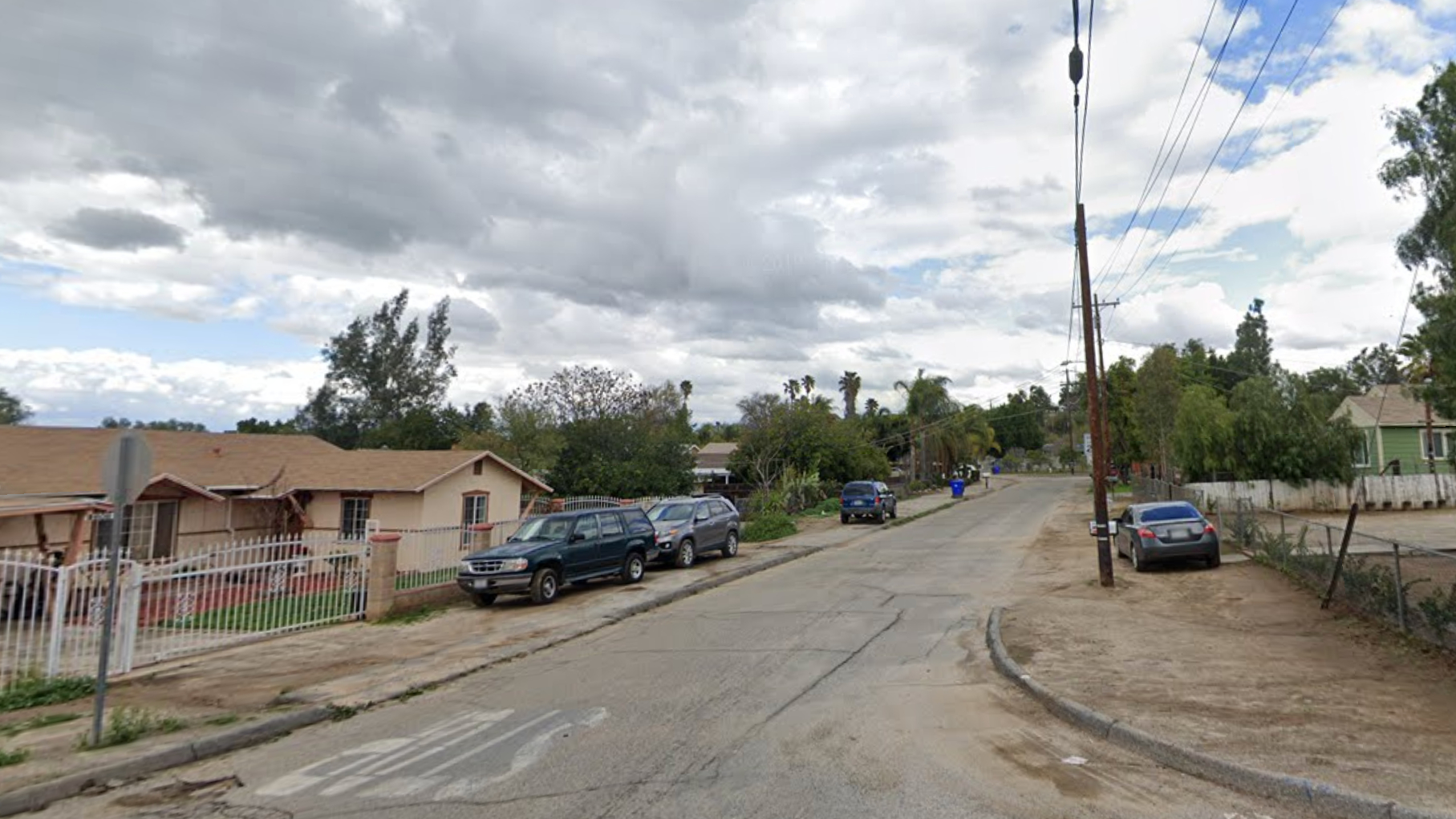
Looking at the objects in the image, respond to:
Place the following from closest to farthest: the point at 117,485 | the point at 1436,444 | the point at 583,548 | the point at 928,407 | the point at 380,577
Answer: the point at 117,485 < the point at 380,577 < the point at 583,548 < the point at 1436,444 < the point at 928,407

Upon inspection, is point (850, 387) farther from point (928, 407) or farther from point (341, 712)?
point (341, 712)

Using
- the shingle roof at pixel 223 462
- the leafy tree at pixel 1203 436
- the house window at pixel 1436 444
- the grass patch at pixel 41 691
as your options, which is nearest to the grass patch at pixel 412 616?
the grass patch at pixel 41 691

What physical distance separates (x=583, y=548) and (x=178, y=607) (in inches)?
261

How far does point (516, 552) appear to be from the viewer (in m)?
14.6

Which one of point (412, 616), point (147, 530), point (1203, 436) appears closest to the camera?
point (412, 616)

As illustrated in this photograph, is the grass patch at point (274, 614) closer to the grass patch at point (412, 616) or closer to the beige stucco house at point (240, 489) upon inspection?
the grass patch at point (412, 616)

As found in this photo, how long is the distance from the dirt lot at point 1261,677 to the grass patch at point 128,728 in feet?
27.1

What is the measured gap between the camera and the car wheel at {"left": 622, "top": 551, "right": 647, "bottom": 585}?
17047 mm

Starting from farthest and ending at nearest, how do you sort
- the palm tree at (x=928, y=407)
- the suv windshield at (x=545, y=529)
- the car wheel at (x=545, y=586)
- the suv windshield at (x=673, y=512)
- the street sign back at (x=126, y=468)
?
the palm tree at (x=928, y=407), the suv windshield at (x=673, y=512), the suv windshield at (x=545, y=529), the car wheel at (x=545, y=586), the street sign back at (x=126, y=468)

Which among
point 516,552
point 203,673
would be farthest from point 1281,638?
point 203,673

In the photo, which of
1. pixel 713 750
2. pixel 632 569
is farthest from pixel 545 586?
pixel 713 750

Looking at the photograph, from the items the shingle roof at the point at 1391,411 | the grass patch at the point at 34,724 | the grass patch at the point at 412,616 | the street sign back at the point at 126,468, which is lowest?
the grass patch at the point at 412,616

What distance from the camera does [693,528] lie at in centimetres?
2025

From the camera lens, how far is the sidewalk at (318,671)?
7.02 meters
